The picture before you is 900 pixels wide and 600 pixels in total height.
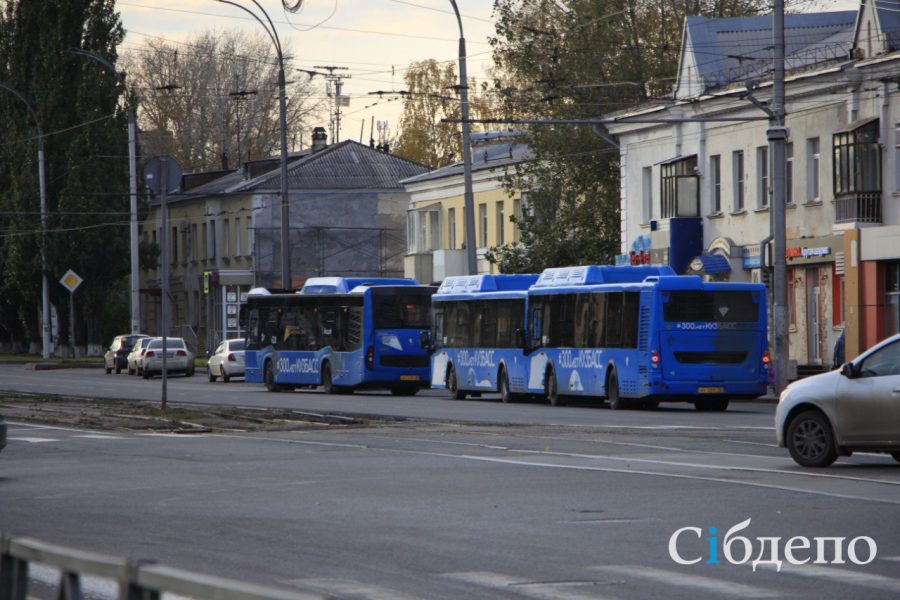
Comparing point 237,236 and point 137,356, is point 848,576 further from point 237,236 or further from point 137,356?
point 237,236

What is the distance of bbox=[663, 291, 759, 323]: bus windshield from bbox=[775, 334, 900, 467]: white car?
51.0ft

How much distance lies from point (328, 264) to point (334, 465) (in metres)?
65.6

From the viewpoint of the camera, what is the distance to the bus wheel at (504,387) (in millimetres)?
37969

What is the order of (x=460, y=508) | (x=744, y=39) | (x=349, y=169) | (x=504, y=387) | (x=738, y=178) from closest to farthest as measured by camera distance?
(x=460, y=508)
(x=504, y=387)
(x=738, y=178)
(x=744, y=39)
(x=349, y=169)

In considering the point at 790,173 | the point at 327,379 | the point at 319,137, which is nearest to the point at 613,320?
the point at 327,379

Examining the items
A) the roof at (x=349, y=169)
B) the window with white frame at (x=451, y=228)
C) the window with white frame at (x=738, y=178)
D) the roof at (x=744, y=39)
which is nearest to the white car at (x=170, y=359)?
the window with white frame at (x=451, y=228)

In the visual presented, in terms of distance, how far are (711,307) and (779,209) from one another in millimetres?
3373

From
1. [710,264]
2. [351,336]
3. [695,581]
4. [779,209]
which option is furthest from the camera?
[710,264]

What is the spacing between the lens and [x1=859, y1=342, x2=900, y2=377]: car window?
16312 millimetres

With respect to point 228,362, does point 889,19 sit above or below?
above

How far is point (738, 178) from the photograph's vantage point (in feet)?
159

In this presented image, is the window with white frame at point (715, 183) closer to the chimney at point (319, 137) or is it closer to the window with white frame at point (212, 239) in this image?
the chimney at point (319, 137)

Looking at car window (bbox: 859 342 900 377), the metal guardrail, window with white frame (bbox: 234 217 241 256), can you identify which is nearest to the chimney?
window with white frame (bbox: 234 217 241 256)

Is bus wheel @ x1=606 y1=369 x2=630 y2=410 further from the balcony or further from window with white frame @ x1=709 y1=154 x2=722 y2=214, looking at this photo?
window with white frame @ x1=709 y1=154 x2=722 y2=214
